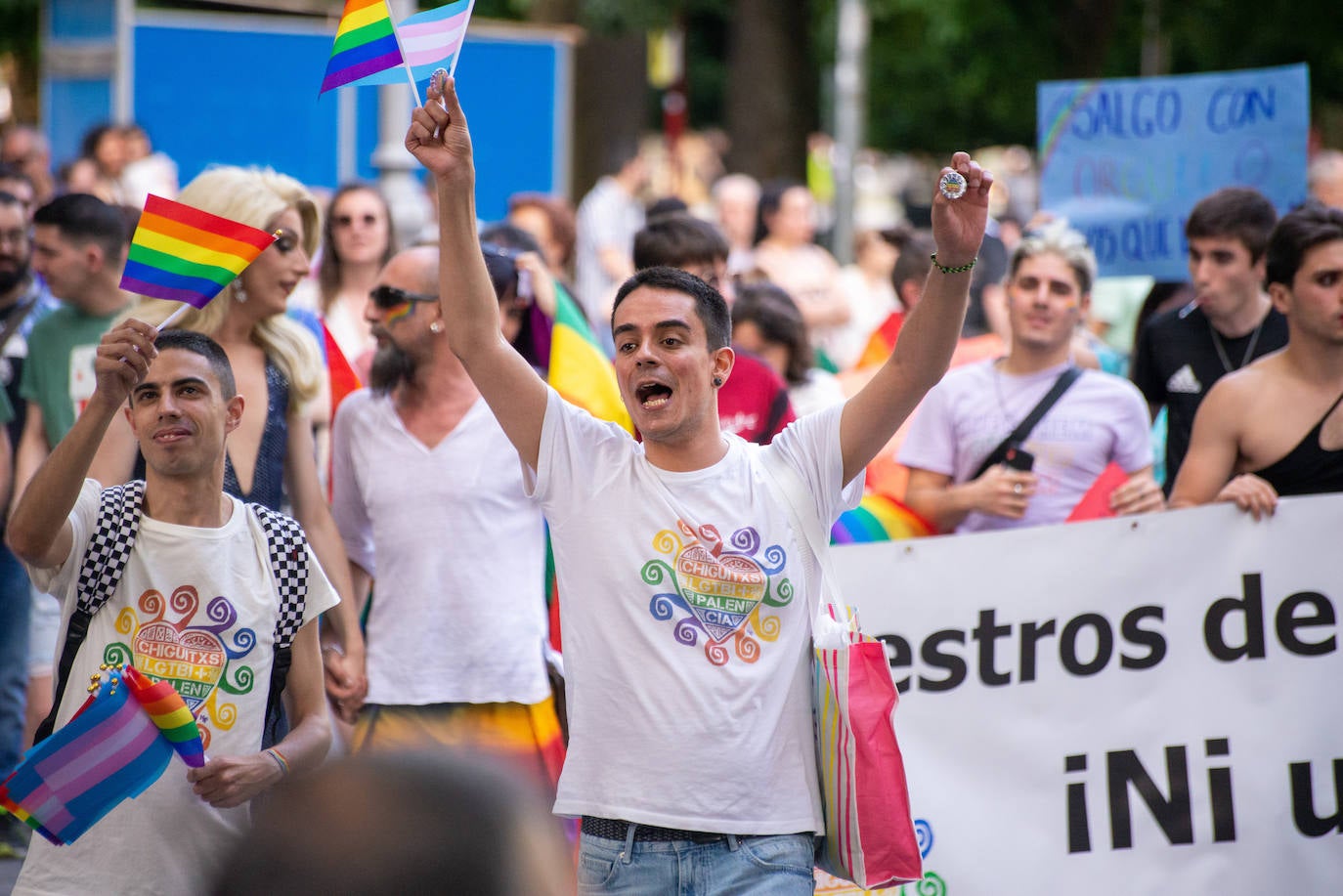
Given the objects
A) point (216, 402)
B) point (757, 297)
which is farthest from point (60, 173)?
point (216, 402)

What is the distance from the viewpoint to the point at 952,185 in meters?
3.43

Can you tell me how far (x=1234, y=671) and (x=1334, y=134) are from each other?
25.3 metres

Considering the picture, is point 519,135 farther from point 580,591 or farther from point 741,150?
point 580,591

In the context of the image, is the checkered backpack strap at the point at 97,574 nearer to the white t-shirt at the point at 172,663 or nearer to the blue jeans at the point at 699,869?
the white t-shirt at the point at 172,663

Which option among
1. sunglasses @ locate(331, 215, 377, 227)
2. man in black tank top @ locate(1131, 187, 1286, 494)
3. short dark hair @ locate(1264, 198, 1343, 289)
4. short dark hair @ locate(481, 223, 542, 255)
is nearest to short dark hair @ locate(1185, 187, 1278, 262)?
man in black tank top @ locate(1131, 187, 1286, 494)

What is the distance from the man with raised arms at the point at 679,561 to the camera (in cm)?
341

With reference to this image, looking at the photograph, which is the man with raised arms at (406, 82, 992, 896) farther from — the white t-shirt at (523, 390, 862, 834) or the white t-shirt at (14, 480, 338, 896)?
the white t-shirt at (14, 480, 338, 896)

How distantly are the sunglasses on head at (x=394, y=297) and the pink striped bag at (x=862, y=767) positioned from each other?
1935 mm

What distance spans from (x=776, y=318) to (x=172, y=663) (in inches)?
136

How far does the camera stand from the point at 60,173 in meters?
13.0

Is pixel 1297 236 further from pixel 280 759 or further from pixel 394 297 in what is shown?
pixel 280 759

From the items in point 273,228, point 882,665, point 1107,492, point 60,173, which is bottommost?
Result: point 882,665

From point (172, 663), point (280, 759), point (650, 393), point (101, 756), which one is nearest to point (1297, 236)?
point (650, 393)

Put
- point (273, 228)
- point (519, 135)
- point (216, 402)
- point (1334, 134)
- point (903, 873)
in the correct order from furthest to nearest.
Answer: point (1334, 134), point (519, 135), point (273, 228), point (216, 402), point (903, 873)
